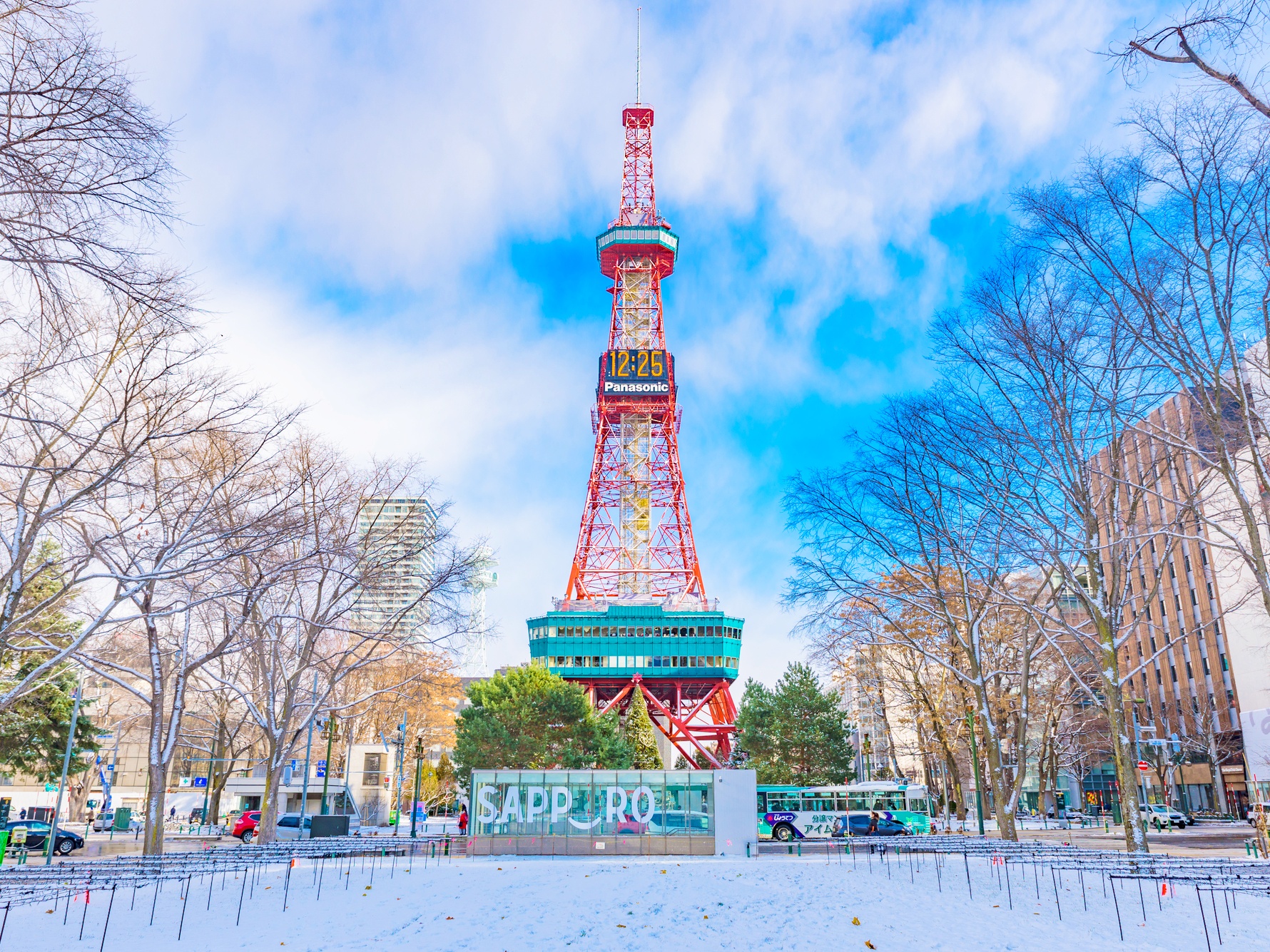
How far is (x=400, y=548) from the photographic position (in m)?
26.0

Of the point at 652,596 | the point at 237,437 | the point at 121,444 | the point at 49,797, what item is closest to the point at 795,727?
the point at 652,596

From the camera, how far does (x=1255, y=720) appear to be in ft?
163

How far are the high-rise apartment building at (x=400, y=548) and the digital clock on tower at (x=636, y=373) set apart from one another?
214ft

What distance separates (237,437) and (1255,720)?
182 feet

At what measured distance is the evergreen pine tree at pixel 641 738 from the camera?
64.4 meters

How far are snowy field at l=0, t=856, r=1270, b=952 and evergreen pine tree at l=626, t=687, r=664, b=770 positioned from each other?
1687 inches

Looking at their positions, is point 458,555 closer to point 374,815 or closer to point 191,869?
point 191,869

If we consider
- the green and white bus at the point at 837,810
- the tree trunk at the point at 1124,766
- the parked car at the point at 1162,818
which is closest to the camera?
the tree trunk at the point at 1124,766

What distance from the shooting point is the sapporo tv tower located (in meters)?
82.0

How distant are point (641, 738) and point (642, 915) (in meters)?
52.8

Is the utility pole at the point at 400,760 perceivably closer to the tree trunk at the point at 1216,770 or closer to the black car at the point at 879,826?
the black car at the point at 879,826

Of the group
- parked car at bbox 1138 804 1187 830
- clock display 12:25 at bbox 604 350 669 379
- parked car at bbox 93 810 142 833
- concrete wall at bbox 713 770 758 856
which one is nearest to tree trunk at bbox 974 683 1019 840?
concrete wall at bbox 713 770 758 856

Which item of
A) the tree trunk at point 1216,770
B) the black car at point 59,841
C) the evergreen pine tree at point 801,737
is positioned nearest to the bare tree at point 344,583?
the black car at point 59,841

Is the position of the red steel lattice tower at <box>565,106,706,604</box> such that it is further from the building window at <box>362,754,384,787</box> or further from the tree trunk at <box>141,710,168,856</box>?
the tree trunk at <box>141,710,168,856</box>
